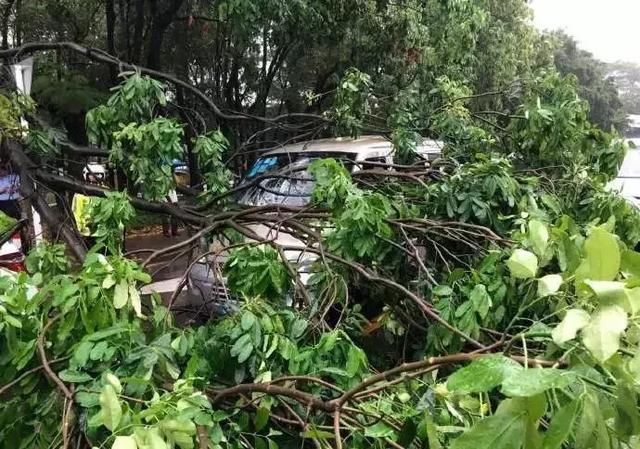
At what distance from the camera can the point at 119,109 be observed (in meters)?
3.49

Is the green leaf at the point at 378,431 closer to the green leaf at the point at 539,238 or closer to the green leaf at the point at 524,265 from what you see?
the green leaf at the point at 524,265

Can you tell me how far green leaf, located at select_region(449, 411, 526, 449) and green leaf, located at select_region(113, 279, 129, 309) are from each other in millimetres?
1113

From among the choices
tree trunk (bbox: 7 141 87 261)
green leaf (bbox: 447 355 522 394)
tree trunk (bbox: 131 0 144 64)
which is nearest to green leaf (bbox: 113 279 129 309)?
green leaf (bbox: 447 355 522 394)

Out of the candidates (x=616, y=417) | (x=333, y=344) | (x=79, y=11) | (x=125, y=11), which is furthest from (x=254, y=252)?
(x=125, y=11)

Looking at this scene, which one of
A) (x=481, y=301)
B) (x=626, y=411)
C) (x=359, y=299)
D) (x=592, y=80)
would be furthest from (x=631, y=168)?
(x=592, y=80)

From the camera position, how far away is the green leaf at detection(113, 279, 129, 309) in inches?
66.4

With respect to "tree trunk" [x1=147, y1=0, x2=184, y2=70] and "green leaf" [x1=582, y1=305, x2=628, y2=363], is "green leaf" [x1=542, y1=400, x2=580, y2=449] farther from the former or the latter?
"tree trunk" [x1=147, y1=0, x2=184, y2=70]

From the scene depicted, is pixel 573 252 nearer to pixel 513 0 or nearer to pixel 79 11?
pixel 79 11

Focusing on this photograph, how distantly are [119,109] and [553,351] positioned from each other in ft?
9.91

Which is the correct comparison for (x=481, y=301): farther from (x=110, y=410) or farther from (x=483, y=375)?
(x=110, y=410)

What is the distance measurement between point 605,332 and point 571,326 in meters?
0.06

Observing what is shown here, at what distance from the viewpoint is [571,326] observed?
3.01ft

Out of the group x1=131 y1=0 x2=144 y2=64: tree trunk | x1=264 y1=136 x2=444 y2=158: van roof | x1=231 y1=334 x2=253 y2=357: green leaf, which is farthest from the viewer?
x1=131 y1=0 x2=144 y2=64: tree trunk

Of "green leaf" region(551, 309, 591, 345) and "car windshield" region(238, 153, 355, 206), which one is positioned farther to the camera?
"car windshield" region(238, 153, 355, 206)
